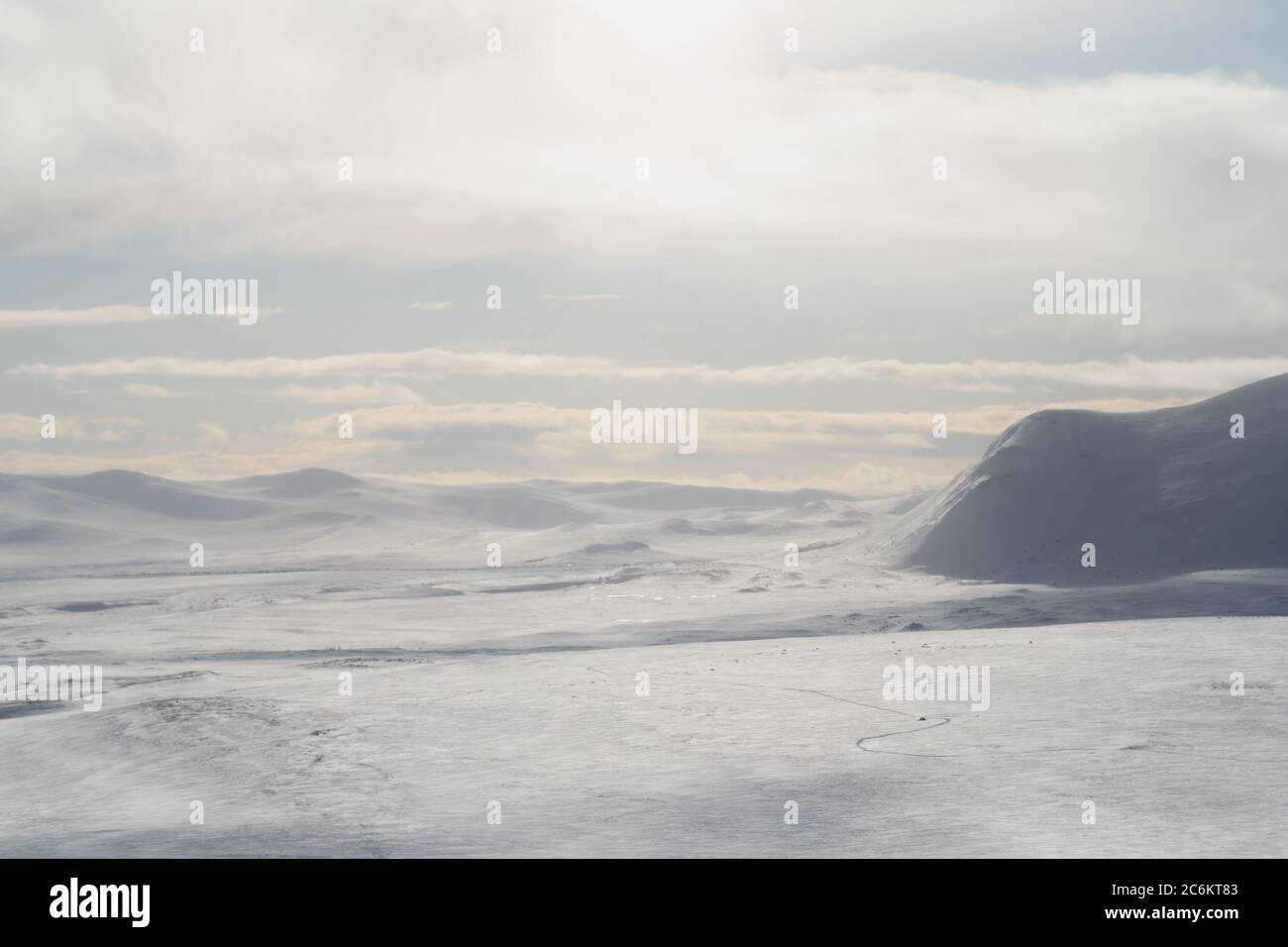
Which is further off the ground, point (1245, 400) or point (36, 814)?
point (1245, 400)

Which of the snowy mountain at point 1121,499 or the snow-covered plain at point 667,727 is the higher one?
the snowy mountain at point 1121,499

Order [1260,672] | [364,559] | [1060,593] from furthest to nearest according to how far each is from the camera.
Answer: [364,559]
[1060,593]
[1260,672]

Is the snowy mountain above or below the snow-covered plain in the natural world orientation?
above

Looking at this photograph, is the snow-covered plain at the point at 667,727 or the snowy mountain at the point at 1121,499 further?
the snowy mountain at the point at 1121,499

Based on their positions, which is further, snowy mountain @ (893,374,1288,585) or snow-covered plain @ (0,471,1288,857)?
snowy mountain @ (893,374,1288,585)

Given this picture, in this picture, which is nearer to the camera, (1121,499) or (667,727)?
(667,727)

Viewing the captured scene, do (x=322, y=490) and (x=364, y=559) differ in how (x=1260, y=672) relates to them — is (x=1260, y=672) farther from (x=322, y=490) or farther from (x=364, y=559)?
(x=322, y=490)

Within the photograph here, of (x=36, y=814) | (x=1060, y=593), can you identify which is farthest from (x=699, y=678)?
(x=1060, y=593)
